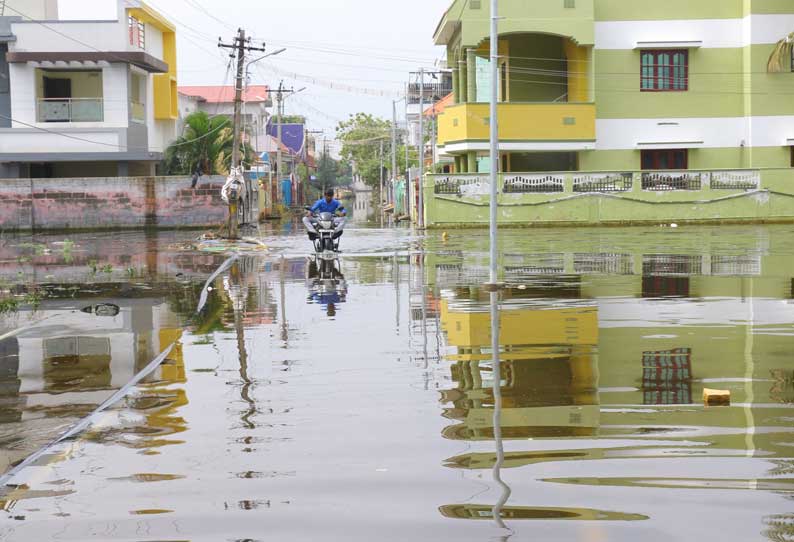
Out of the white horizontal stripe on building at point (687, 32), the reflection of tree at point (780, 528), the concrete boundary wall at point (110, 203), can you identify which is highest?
the white horizontal stripe on building at point (687, 32)

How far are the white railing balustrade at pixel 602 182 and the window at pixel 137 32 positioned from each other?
2069 centimetres

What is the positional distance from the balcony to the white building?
1464 cm

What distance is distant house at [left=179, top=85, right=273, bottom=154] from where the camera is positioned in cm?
7456

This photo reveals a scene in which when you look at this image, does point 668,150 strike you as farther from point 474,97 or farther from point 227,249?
point 227,249

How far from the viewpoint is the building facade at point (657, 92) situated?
43.5 metres

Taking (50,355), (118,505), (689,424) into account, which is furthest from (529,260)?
(118,505)

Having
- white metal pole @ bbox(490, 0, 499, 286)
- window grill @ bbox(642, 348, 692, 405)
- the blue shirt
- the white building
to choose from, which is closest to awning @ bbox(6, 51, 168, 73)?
the white building

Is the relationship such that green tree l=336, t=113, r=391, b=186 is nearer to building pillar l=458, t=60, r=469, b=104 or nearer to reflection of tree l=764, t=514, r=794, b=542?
building pillar l=458, t=60, r=469, b=104

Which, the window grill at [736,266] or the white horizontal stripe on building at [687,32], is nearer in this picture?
the window grill at [736,266]

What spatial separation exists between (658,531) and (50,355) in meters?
8.63

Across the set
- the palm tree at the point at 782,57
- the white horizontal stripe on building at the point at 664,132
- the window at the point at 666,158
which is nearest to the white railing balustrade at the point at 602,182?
the white horizontal stripe on building at the point at 664,132

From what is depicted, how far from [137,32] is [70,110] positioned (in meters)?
5.96

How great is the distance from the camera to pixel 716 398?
8859 millimetres

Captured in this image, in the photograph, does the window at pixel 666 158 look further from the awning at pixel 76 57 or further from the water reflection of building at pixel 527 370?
the water reflection of building at pixel 527 370
